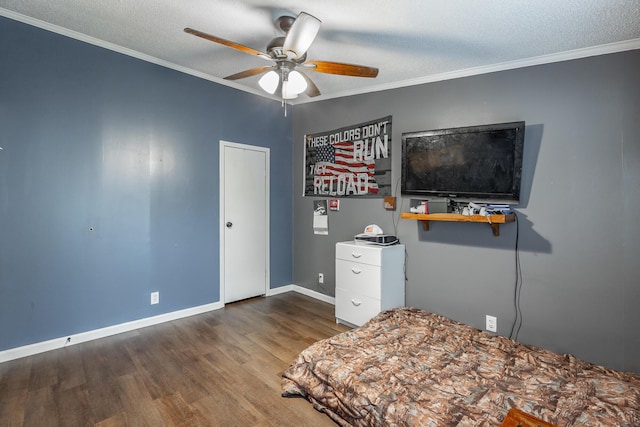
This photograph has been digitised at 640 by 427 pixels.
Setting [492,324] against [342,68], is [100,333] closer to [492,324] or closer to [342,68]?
[342,68]

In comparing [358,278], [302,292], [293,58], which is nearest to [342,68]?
[293,58]

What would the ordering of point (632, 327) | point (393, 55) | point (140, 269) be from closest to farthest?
1. point (632, 327)
2. point (393, 55)
3. point (140, 269)

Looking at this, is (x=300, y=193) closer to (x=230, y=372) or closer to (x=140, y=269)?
(x=140, y=269)

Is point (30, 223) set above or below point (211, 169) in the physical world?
below

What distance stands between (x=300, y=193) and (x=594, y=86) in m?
3.19

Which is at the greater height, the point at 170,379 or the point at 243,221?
the point at 243,221

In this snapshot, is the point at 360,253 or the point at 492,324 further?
the point at 360,253

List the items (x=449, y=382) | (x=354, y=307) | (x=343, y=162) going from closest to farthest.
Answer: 1. (x=449, y=382)
2. (x=354, y=307)
3. (x=343, y=162)

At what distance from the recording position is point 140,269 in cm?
314

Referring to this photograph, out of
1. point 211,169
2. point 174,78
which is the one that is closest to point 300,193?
point 211,169

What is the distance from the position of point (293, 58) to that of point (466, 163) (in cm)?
174

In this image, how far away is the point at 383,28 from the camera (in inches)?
93.0

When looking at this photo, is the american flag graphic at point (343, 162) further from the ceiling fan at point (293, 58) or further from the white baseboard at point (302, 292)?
the white baseboard at point (302, 292)

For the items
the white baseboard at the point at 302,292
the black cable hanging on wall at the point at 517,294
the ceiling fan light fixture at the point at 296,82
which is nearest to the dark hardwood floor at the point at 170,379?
the white baseboard at the point at 302,292
